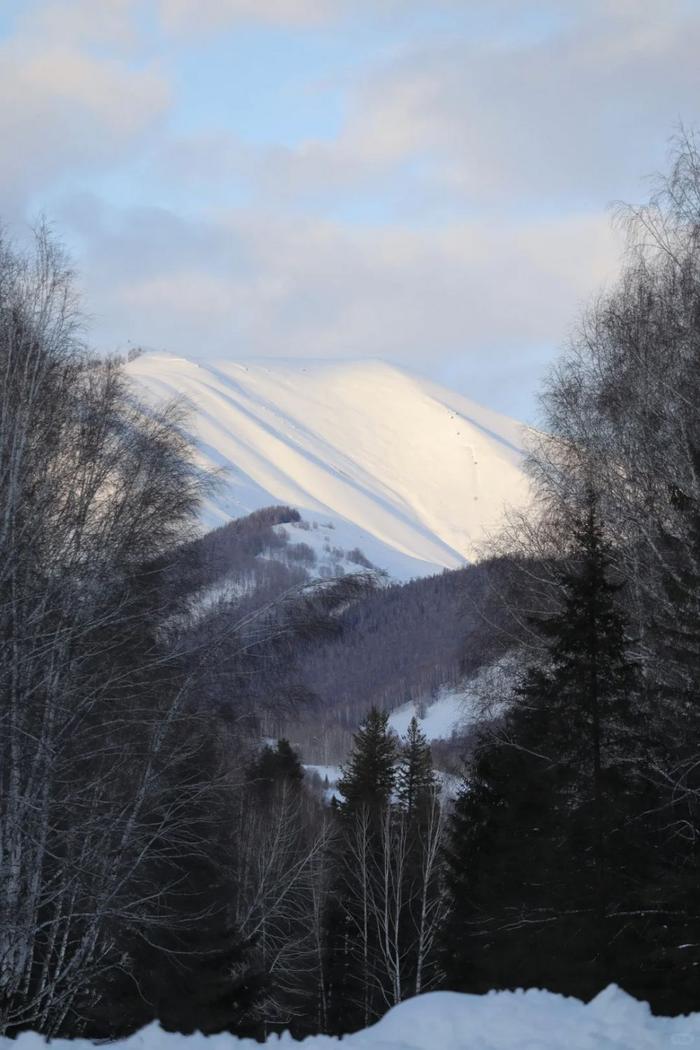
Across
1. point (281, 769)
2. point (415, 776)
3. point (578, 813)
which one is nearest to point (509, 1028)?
point (578, 813)

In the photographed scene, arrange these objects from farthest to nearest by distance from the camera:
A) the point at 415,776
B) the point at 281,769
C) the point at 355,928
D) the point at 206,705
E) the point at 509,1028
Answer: the point at 281,769 → the point at 415,776 → the point at 355,928 → the point at 206,705 → the point at 509,1028

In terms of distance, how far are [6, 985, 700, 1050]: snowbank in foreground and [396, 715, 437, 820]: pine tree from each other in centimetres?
3090

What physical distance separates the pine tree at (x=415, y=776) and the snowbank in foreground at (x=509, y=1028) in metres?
30.9

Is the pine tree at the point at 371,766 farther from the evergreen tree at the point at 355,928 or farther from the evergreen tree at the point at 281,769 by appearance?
the evergreen tree at the point at 355,928

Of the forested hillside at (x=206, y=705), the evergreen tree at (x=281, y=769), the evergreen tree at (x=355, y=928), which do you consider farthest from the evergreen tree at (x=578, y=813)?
the evergreen tree at (x=281, y=769)

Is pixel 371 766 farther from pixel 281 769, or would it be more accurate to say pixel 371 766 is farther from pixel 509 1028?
pixel 509 1028

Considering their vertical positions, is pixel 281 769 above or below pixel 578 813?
below

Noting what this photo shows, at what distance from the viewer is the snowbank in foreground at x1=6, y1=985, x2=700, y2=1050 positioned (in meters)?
5.77

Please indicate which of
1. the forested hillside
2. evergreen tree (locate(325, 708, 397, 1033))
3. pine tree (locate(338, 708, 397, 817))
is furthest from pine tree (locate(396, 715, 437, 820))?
the forested hillside

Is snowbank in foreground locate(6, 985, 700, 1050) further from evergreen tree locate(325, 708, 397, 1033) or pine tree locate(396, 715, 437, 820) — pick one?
pine tree locate(396, 715, 437, 820)

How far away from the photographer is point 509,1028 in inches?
245

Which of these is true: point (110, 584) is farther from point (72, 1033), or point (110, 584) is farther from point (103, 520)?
point (72, 1033)

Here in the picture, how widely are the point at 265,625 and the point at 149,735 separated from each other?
1.42 metres

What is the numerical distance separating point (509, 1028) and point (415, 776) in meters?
35.8
